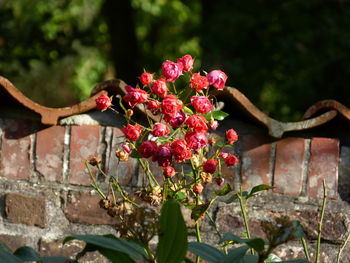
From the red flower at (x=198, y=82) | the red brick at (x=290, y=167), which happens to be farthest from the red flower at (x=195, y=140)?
the red brick at (x=290, y=167)

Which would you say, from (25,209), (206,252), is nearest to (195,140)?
(206,252)

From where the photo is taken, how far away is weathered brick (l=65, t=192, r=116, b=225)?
211cm

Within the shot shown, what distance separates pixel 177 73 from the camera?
174 centimetres

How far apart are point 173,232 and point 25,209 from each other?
2.84ft

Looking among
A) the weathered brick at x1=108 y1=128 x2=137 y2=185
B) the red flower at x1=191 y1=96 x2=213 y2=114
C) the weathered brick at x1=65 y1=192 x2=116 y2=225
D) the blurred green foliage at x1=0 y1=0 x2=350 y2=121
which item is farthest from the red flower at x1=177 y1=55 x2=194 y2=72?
the blurred green foliage at x1=0 y1=0 x2=350 y2=121

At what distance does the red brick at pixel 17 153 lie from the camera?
2154mm

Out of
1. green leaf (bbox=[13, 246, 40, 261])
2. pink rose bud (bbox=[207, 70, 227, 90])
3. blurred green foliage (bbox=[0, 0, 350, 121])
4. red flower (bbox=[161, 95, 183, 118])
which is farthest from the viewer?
blurred green foliage (bbox=[0, 0, 350, 121])

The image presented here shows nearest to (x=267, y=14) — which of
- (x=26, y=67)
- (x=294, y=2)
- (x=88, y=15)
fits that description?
(x=294, y=2)

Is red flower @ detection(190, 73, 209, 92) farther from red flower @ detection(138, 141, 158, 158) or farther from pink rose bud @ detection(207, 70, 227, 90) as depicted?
red flower @ detection(138, 141, 158, 158)

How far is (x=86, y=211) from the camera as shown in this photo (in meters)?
2.12

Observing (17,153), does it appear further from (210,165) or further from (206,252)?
(206,252)

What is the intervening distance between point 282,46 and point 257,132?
16.7ft

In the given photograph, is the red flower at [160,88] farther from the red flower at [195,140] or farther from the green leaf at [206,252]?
the green leaf at [206,252]

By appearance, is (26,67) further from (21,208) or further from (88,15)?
(88,15)
